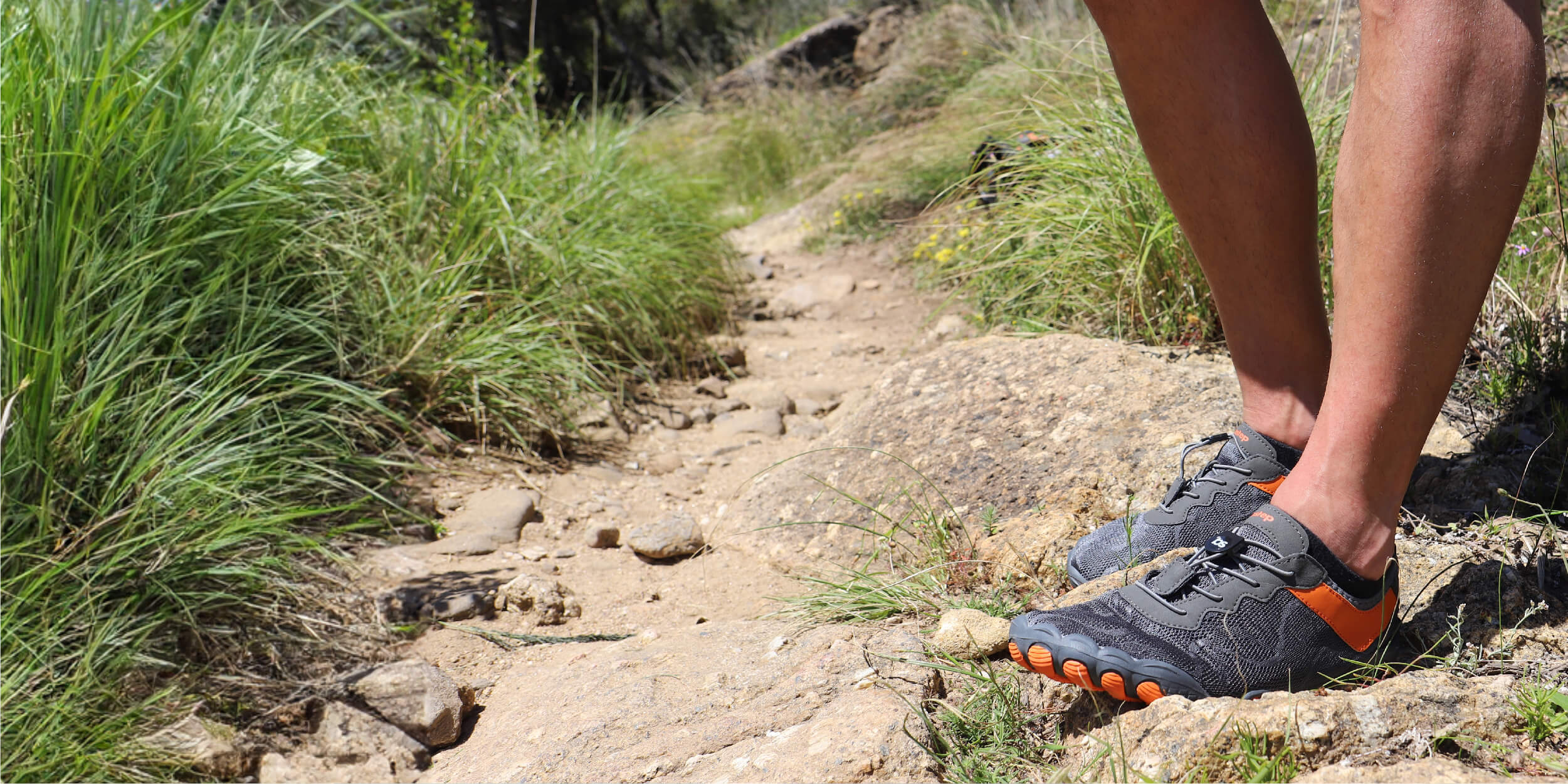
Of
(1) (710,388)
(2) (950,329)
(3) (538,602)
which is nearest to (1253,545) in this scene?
(3) (538,602)

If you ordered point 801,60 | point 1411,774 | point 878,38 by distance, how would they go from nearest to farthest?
point 1411,774 → point 801,60 → point 878,38

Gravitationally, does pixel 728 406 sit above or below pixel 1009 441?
below

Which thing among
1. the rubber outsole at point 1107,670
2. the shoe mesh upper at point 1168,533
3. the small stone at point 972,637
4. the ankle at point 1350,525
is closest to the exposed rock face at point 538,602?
the small stone at point 972,637

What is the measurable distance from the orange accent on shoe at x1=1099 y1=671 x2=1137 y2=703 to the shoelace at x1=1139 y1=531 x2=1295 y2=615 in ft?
0.36

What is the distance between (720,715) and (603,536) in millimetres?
1062

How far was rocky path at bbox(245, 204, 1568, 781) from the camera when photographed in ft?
3.54

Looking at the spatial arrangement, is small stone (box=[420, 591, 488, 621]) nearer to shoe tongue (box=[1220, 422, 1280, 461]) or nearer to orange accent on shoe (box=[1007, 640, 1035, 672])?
orange accent on shoe (box=[1007, 640, 1035, 672])

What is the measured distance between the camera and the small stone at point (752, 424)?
10.1 feet

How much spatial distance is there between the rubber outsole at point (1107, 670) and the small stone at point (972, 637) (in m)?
0.18

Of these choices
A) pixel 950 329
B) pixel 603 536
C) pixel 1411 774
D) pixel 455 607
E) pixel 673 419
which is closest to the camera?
pixel 1411 774

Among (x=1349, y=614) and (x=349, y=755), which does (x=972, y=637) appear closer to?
(x=1349, y=614)

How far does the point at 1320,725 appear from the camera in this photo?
1034 millimetres

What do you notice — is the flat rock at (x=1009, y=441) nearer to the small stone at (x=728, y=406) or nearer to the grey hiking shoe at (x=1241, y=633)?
the grey hiking shoe at (x=1241, y=633)

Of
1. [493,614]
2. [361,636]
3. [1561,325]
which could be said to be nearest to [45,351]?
[361,636]
